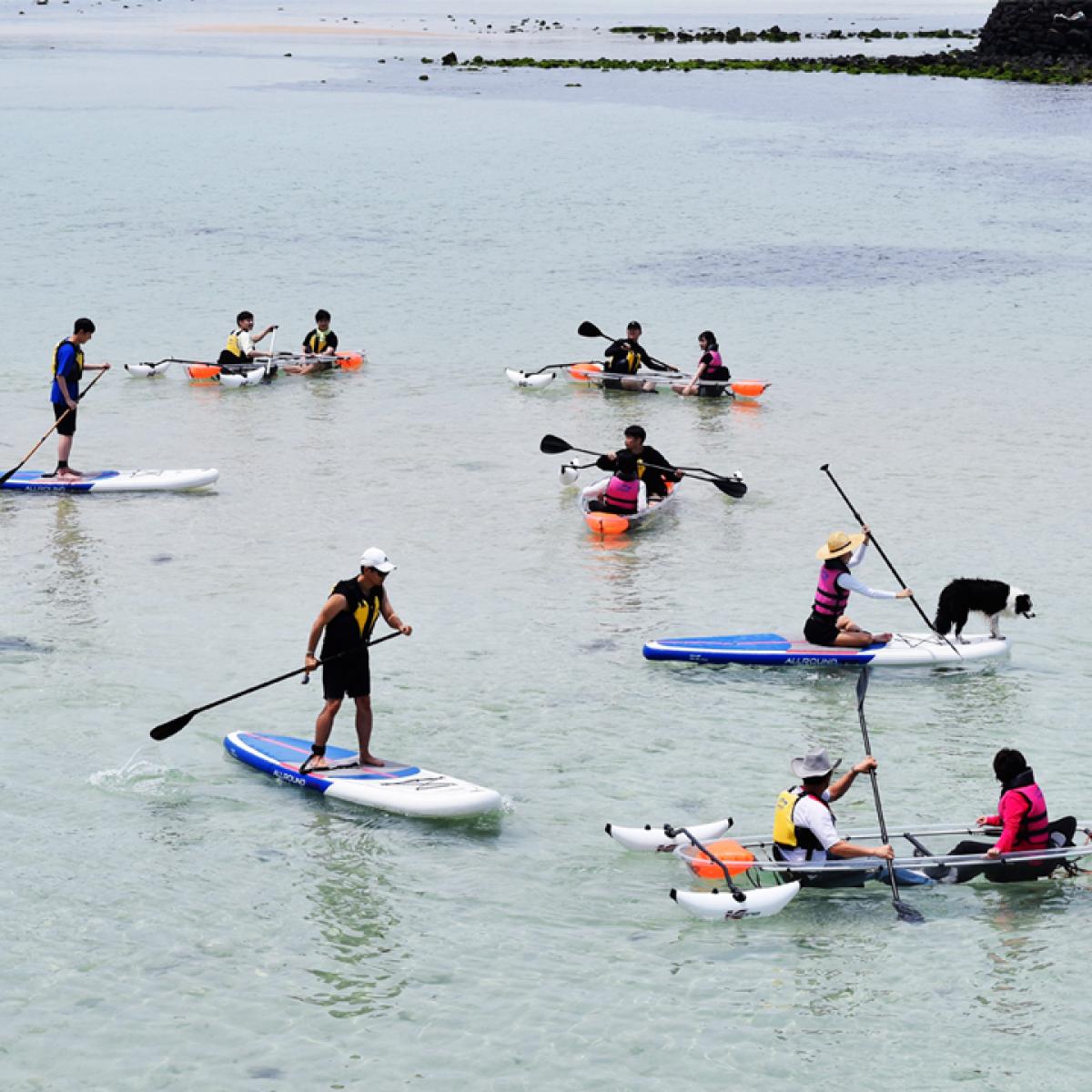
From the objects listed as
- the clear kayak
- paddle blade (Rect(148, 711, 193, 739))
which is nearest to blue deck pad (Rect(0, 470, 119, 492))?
the clear kayak

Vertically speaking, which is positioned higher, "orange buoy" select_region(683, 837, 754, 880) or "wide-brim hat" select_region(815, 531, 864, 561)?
"wide-brim hat" select_region(815, 531, 864, 561)

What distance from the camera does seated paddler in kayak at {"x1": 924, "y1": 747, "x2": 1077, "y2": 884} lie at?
464 inches

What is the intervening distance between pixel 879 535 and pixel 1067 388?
1047 cm

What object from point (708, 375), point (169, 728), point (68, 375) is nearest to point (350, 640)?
point (169, 728)

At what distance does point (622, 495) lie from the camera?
69.2 feet

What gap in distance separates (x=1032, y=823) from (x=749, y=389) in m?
17.4

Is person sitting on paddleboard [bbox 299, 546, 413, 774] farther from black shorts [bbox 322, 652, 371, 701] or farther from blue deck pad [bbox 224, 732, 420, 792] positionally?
blue deck pad [bbox 224, 732, 420, 792]

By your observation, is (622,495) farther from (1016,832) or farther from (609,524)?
(1016,832)

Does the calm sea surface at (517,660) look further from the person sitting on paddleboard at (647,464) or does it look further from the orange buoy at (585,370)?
the orange buoy at (585,370)

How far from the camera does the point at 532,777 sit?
1397cm

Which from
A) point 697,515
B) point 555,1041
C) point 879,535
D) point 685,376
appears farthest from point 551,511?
point 555,1041

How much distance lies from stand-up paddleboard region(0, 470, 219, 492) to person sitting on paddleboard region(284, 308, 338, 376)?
314 inches

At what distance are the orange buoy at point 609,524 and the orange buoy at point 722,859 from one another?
9379 mm

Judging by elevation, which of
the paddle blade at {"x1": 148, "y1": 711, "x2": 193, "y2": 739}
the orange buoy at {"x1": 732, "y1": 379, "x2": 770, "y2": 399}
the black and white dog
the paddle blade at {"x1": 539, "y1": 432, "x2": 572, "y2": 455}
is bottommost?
the paddle blade at {"x1": 148, "y1": 711, "x2": 193, "y2": 739}
